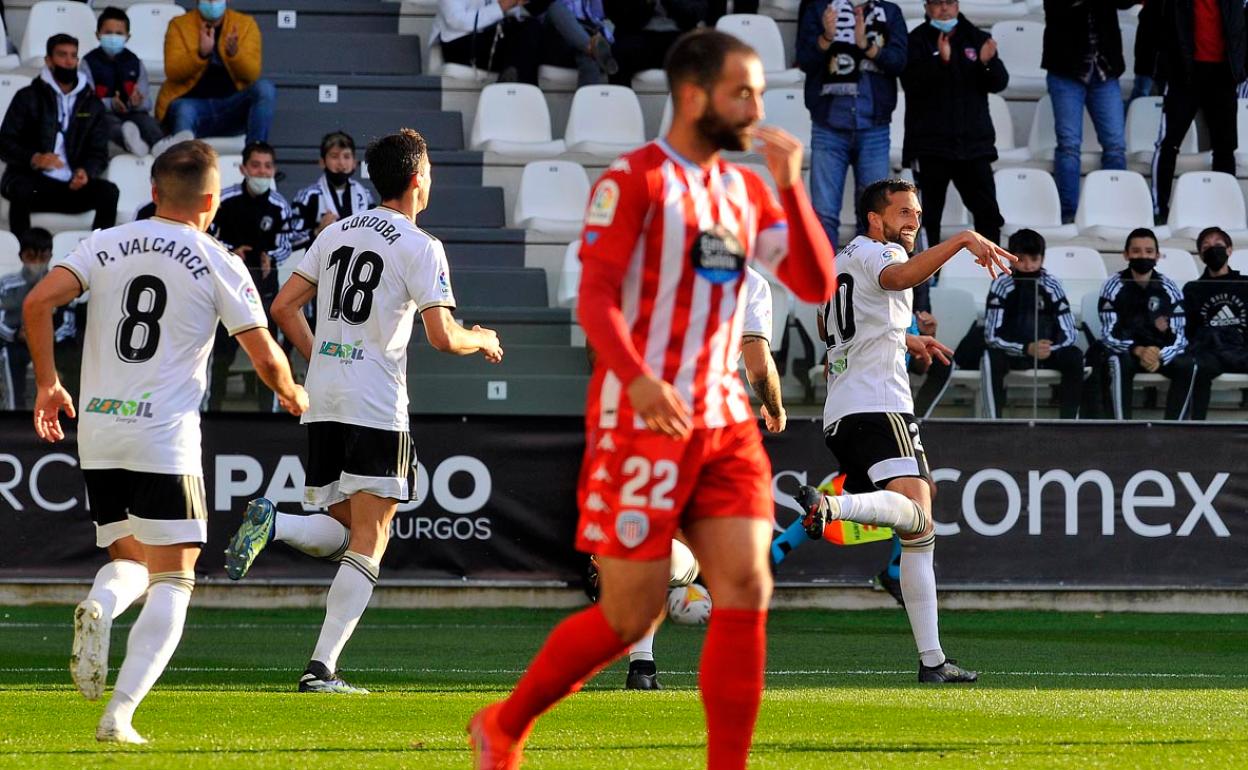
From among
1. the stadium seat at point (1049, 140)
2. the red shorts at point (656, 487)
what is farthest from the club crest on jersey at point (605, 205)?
the stadium seat at point (1049, 140)

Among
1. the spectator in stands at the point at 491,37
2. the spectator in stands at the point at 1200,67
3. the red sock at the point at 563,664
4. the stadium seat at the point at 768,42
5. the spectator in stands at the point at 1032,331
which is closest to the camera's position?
the red sock at the point at 563,664

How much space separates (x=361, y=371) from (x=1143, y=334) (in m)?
6.05

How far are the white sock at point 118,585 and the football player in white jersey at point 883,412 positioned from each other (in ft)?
10.3

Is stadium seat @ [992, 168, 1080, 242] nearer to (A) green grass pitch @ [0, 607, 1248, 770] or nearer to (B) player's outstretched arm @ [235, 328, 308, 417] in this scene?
(A) green grass pitch @ [0, 607, 1248, 770]

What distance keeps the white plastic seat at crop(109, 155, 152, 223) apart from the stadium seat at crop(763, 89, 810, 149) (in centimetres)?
527

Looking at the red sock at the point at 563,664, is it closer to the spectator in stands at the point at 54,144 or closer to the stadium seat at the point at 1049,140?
the spectator in stands at the point at 54,144

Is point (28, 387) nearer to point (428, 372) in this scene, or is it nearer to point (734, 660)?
point (428, 372)

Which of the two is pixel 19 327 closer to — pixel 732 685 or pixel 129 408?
pixel 129 408

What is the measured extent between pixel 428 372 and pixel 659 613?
24.3 ft

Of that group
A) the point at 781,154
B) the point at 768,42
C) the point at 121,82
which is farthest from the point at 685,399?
the point at 768,42

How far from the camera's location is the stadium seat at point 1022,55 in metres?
16.9

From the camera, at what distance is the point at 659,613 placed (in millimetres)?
4422

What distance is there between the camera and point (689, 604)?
32.7 feet

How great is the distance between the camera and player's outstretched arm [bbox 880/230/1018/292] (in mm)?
6938
